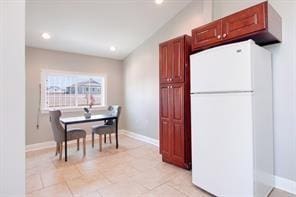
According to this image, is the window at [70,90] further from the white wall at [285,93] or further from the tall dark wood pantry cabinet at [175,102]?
the white wall at [285,93]

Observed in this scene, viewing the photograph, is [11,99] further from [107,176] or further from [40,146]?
[40,146]

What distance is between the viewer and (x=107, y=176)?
2861 millimetres

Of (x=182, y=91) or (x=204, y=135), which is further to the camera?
(x=182, y=91)

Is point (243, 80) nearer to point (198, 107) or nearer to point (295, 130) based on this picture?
point (198, 107)

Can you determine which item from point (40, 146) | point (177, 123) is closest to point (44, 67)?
point (40, 146)

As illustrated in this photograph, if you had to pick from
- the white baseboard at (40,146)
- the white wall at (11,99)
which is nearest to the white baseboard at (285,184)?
the white wall at (11,99)

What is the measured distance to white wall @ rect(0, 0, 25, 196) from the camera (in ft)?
2.88

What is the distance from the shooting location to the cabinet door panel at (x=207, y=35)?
7.95 ft

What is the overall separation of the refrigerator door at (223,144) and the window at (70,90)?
10.2 feet

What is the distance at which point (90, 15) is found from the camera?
353 centimetres

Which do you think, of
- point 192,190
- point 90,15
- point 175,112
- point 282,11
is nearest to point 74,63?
point 90,15

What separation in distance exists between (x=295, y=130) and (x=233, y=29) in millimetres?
1525

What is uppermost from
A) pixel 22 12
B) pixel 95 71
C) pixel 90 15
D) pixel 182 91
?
pixel 90 15

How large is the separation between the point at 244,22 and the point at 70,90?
4446mm
